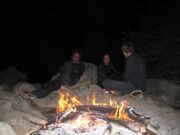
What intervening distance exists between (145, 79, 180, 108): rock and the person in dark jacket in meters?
0.65

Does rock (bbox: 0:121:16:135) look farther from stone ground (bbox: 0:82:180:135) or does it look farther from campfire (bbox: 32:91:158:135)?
stone ground (bbox: 0:82:180:135)

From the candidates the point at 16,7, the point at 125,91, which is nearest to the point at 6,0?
the point at 16,7

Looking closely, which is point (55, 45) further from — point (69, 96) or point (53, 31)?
point (69, 96)

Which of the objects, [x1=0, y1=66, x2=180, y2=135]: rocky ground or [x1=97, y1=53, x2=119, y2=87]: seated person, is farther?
[x1=97, y1=53, x2=119, y2=87]: seated person

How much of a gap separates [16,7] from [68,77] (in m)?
10.1

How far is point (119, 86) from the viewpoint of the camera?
360 inches

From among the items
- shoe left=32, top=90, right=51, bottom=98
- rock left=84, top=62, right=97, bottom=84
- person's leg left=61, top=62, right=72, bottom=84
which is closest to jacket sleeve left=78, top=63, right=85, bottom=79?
rock left=84, top=62, right=97, bottom=84

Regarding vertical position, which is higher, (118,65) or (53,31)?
(53,31)

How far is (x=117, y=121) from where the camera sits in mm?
6363

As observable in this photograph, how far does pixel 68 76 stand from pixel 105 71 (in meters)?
1.01

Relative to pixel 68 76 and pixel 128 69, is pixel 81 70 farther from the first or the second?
pixel 128 69

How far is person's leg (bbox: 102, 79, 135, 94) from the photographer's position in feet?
29.7

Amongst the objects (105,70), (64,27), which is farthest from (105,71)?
(64,27)

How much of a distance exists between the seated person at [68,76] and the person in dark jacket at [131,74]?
0.99 m
